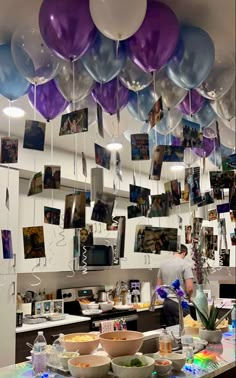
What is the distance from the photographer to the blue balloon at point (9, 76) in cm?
218

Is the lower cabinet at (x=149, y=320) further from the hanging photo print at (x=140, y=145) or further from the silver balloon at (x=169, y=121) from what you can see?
the hanging photo print at (x=140, y=145)

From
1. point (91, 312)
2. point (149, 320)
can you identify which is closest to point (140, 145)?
point (91, 312)

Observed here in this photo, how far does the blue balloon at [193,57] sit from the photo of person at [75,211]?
88cm

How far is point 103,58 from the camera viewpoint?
205cm

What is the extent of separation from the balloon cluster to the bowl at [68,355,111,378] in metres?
1.39

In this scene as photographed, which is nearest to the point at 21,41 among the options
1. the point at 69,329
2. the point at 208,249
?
the point at 208,249

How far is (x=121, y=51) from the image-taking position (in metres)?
2.13

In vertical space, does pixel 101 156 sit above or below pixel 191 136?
below

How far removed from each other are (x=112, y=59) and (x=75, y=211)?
823mm

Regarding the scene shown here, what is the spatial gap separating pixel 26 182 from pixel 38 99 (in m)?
2.44

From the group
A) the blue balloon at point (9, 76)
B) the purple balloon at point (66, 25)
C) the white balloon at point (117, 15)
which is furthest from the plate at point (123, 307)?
the white balloon at point (117, 15)

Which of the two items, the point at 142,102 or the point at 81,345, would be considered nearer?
the point at 81,345

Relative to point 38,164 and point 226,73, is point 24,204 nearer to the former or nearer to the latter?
point 38,164

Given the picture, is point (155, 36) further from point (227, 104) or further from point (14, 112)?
point (14, 112)
